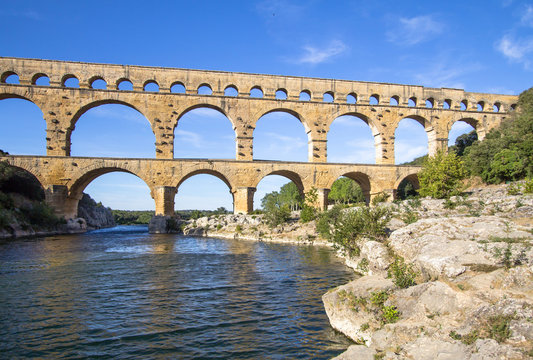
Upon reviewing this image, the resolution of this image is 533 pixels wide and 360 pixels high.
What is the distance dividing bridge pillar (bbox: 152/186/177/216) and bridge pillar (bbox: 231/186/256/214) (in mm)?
4847

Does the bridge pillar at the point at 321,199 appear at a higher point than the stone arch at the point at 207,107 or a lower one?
lower

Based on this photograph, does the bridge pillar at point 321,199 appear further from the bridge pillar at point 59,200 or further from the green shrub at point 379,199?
the bridge pillar at point 59,200

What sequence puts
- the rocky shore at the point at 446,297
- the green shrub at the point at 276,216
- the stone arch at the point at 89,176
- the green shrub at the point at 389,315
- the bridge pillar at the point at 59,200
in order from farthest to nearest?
the stone arch at the point at 89,176
the bridge pillar at the point at 59,200
the green shrub at the point at 276,216
the green shrub at the point at 389,315
the rocky shore at the point at 446,297

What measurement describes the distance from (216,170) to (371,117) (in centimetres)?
1455

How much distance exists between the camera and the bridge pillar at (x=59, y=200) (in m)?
24.1

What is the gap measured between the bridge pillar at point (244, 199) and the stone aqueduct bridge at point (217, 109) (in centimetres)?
8

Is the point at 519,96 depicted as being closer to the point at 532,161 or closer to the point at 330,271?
the point at 532,161

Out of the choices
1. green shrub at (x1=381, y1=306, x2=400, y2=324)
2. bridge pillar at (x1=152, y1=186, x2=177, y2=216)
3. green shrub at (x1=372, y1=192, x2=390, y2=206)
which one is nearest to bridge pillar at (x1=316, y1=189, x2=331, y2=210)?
green shrub at (x1=372, y1=192, x2=390, y2=206)

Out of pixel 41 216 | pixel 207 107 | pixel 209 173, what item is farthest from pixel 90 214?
pixel 207 107

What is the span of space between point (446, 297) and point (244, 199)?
22016mm

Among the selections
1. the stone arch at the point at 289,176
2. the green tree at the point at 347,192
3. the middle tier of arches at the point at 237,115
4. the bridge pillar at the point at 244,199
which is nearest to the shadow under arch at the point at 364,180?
the middle tier of arches at the point at 237,115

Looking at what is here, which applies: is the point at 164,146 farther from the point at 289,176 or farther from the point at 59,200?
the point at 289,176

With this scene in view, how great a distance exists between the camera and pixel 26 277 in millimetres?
9305

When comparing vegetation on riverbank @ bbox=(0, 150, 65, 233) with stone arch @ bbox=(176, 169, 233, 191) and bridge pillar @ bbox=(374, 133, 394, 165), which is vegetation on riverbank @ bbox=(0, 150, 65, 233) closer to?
stone arch @ bbox=(176, 169, 233, 191)
